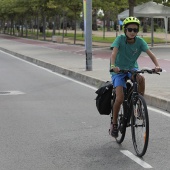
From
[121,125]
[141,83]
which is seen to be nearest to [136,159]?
[121,125]

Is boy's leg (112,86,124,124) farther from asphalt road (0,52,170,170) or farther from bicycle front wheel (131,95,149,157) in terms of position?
asphalt road (0,52,170,170)

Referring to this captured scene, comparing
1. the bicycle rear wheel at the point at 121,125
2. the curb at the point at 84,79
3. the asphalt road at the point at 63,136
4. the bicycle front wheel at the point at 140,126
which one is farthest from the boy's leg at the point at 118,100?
the curb at the point at 84,79

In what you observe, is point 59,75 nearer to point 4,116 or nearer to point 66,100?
point 66,100

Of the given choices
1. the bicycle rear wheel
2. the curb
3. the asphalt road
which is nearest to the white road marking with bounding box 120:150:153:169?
the asphalt road

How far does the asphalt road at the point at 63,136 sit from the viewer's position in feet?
19.0

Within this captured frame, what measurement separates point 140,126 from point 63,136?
5.75 ft

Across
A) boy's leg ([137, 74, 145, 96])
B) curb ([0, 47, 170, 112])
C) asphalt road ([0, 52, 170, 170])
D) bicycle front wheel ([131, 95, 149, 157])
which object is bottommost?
asphalt road ([0, 52, 170, 170])

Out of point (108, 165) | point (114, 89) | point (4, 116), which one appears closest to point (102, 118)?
point (4, 116)

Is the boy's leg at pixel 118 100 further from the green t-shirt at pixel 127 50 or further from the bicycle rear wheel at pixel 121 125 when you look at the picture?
the green t-shirt at pixel 127 50

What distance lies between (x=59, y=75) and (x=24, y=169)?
12.2 metres

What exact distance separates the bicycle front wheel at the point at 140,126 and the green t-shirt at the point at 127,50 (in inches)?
26.1

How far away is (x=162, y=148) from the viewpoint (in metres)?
6.50

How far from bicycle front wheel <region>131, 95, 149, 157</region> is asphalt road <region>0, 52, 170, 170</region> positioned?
17cm

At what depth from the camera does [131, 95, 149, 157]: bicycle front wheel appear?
5.79 m
